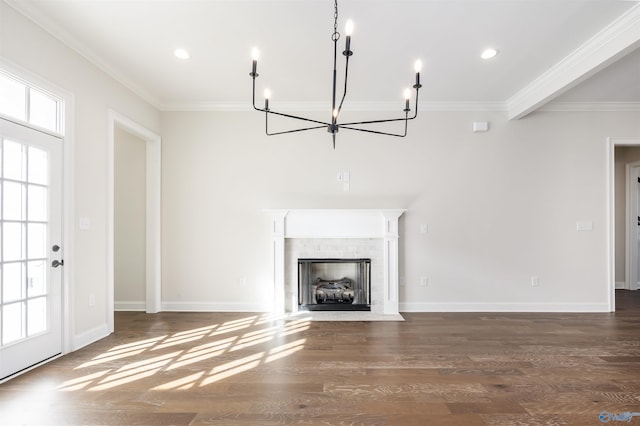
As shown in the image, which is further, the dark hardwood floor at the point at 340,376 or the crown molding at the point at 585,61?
the crown molding at the point at 585,61

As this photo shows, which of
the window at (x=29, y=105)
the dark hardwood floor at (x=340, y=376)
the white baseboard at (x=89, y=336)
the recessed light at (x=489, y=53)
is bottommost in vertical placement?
the dark hardwood floor at (x=340, y=376)

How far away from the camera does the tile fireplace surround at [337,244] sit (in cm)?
396

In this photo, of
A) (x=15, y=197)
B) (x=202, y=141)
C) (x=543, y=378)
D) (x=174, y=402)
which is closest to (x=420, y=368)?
(x=543, y=378)

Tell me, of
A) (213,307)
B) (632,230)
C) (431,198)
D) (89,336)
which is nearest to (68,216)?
(89,336)

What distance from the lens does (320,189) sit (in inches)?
161

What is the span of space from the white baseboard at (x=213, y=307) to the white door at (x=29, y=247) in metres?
1.45

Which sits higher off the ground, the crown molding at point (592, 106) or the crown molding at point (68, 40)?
the crown molding at point (68, 40)

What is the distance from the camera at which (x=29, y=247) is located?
2.42 meters

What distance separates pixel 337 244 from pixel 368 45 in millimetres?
2319

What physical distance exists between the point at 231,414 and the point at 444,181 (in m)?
3.51

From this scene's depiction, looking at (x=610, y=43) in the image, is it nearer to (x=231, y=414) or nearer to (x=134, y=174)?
(x=231, y=414)

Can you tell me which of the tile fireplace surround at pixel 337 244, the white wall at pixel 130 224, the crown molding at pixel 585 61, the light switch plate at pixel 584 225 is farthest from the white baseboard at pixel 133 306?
the light switch plate at pixel 584 225

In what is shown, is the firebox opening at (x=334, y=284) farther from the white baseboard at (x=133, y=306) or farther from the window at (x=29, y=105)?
the window at (x=29, y=105)

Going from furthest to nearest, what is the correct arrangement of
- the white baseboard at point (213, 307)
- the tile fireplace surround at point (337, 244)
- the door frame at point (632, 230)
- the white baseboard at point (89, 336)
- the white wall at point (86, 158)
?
1. the door frame at point (632, 230)
2. the white baseboard at point (213, 307)
3. the tile fireplace surround at point (337, 244)
4. the white baseboard at point (89, 336)
5. the white wall at point (86, 158)
